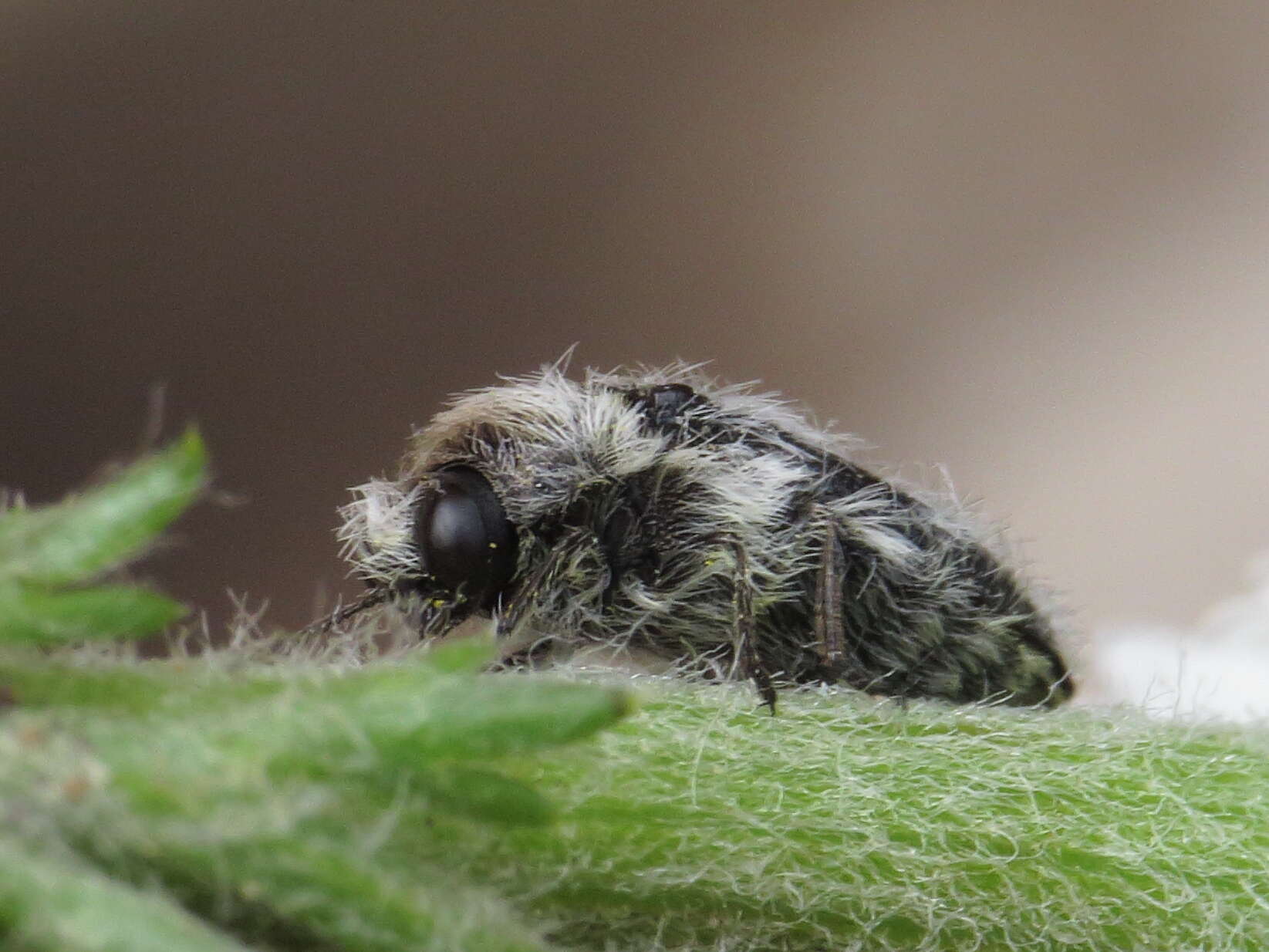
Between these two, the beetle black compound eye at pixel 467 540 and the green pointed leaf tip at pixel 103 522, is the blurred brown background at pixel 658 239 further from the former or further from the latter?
the green pointed leaf tip at pixel 103 522

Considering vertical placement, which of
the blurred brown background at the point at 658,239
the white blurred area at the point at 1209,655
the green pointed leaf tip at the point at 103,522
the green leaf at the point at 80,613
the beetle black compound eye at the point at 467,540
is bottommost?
the green leaf at the point at 80,613

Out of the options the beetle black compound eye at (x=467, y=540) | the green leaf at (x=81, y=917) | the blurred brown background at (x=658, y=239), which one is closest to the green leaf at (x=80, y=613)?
the green leaf at (x=81, y=917)

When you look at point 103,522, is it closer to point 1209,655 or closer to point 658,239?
point 1209,655

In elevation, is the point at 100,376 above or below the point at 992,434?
below

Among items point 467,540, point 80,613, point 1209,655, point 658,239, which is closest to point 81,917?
point 80,613

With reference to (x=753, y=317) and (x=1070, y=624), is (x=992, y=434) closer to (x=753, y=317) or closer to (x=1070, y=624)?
(x=753, y=317)

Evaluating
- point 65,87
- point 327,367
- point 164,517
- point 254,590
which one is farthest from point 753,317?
point 164,517

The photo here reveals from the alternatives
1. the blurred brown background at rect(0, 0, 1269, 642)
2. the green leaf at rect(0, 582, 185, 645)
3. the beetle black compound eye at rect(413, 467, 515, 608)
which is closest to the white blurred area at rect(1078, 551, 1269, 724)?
the blurred brown background at rect(0, 0, 1269, 642)
